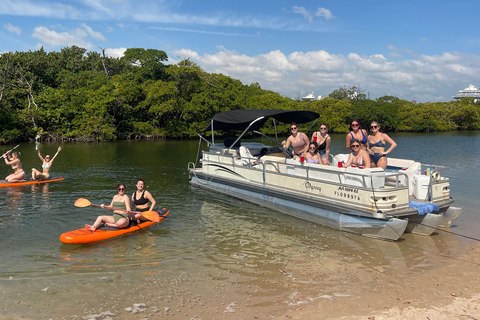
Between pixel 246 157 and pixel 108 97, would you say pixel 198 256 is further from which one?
pixel 108 97

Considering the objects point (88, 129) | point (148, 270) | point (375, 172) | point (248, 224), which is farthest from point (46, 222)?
point (88, 129)

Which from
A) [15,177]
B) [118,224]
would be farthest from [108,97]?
[118,224]

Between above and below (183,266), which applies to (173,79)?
above

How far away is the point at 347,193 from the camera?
9094 millimetres

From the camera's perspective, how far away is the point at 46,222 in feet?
33.2

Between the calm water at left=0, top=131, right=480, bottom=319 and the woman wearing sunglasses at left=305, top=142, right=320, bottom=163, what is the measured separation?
1876 millimetres

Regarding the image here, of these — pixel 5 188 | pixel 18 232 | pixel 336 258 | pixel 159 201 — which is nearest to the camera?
pixel 336 258

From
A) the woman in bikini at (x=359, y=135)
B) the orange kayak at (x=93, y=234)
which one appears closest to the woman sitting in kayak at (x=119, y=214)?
the orange kayak at (x=93, y=234)

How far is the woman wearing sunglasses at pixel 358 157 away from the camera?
929 centimetres

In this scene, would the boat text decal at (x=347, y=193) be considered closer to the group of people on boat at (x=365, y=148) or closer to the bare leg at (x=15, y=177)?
the group of people on boat at (x=365, y=148)

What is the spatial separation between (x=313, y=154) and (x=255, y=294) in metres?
5.66

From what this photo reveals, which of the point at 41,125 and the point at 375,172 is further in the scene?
the point at 41,125

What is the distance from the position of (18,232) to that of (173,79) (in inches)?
1742

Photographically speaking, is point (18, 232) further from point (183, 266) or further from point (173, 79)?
point (173, 79)
